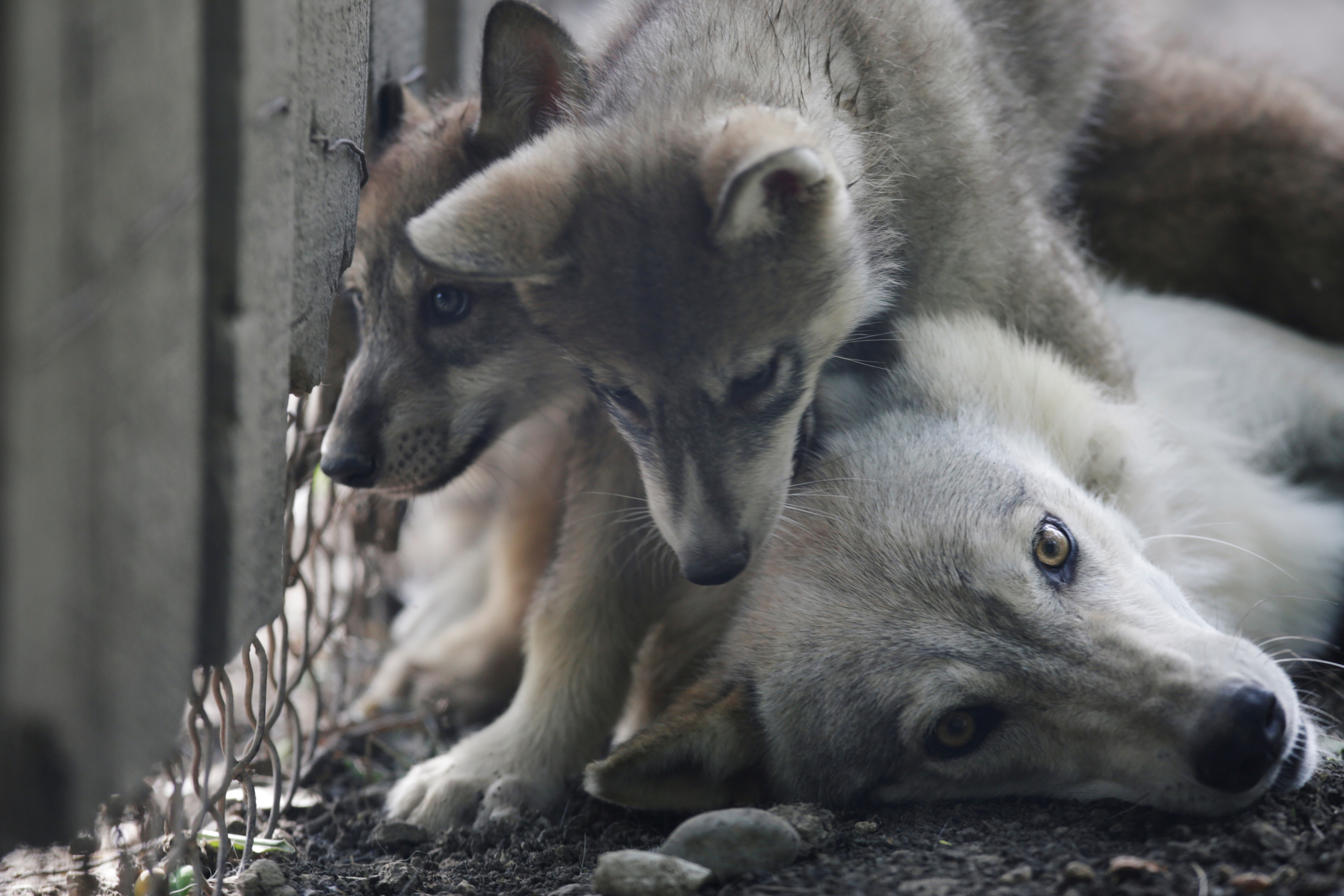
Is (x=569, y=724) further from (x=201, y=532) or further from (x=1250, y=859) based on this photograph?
(x=1250, y=859)

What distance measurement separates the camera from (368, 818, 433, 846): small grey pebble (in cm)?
258

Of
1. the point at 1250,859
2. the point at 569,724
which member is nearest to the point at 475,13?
the point at 569,724

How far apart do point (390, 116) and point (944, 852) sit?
236 centimetres

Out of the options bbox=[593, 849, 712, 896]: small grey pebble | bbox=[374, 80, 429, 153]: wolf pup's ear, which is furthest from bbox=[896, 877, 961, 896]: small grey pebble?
bbox=[374, 80, 429, 153]: wolf pup's ear

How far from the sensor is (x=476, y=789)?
9.18 feet

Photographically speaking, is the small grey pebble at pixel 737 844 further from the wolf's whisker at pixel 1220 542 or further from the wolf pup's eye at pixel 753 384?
the wolf's whisker at pixel 1220 542

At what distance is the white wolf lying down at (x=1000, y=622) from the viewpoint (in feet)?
6.97

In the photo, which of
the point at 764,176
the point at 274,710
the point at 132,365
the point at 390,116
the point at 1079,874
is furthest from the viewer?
the point at 390,116

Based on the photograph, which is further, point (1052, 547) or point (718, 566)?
point (1052, 547)

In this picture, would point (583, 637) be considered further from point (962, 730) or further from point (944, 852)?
point (944, 852)

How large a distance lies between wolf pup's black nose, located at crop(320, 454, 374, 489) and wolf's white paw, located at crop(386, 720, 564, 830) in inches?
30.5

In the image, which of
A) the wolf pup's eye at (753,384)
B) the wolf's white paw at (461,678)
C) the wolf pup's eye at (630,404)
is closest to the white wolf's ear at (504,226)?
the wolf pup's eye at (630,404)

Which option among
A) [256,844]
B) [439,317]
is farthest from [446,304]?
[256,844]

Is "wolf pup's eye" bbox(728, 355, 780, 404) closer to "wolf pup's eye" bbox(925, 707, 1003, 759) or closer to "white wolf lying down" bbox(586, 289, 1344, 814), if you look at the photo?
"white wolf lying down" bbox(586, 289, 1344, 814)
